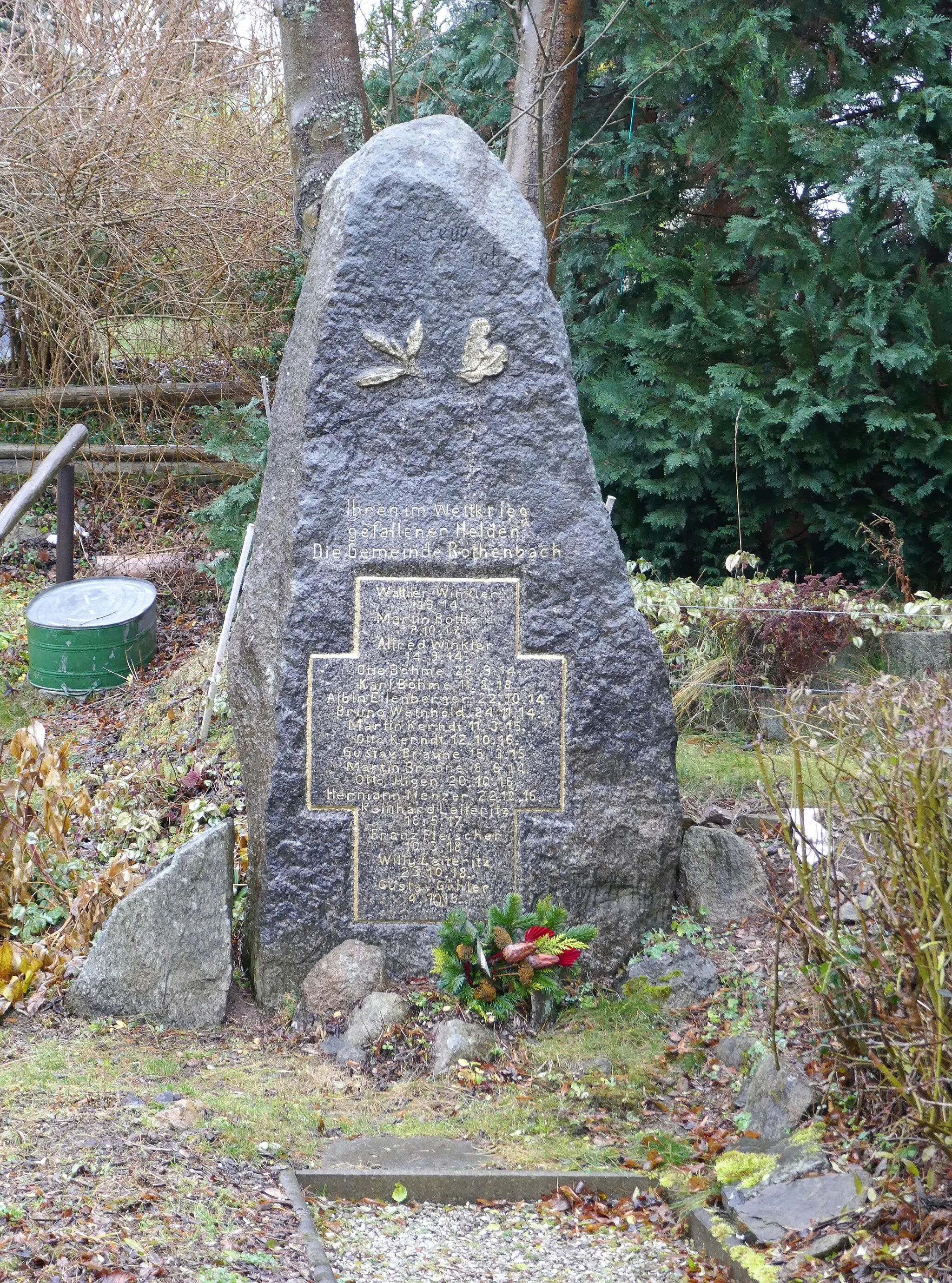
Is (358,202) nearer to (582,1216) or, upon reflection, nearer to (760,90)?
(582,1216)

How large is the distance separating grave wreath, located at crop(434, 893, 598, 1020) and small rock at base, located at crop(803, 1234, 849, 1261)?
1458 millimetres

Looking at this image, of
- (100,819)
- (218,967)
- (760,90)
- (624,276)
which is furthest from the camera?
(624,276)

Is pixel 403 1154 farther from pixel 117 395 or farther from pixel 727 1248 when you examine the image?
pixel 117 395

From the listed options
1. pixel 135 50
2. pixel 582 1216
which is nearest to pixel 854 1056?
pixel 582 1216

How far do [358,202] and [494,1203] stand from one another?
126 inches

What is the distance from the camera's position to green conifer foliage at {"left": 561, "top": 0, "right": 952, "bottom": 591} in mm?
6852

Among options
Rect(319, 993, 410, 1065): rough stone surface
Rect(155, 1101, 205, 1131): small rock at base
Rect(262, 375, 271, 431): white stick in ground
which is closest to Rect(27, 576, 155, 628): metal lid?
Rect(262, 375, 271, 431): white stick in ground

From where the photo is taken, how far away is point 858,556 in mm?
7426

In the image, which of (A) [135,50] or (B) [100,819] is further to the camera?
(A) [135,50]

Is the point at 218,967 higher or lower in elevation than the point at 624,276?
lower

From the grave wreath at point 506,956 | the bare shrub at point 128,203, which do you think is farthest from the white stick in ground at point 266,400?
the grave wreath at point 506,956

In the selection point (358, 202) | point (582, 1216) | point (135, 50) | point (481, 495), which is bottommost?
point (582, 1216)

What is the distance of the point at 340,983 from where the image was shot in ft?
13.6

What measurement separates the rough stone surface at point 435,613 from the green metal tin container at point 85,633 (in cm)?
336
